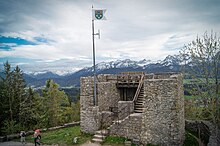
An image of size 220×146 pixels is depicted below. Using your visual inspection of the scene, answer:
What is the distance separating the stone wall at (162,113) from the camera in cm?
1230

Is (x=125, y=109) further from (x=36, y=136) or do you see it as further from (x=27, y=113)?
(x=27, y=113)

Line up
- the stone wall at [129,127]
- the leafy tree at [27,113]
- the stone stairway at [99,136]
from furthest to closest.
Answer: the leafy tree at [27,113]
the stone stairway at [99,136]
the stone wall at [129,127]

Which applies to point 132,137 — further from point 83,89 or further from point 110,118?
point 83,89

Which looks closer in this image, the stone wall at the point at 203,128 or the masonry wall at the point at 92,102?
the stone wall at the point at 203,128

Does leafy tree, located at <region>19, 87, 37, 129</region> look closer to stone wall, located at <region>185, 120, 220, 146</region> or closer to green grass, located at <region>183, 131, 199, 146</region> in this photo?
green grass, located at <region>183, 131, 199, 146</region>

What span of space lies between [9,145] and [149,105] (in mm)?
10842

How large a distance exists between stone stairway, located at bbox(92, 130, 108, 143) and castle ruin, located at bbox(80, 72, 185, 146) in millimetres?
431

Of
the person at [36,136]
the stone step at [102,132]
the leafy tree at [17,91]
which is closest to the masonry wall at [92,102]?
the stone step at [102,132]

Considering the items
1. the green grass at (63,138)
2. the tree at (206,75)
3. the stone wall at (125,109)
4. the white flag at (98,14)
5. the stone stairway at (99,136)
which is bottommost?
the green grass at (63,138)

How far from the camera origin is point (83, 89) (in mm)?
16281

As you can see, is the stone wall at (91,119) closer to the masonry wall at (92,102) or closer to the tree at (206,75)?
the masonry wall at (92,102)

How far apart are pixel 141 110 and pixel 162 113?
251 centimetres

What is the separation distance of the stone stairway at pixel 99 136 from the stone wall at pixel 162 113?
293 cm

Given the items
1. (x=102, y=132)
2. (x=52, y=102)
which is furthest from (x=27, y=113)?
Answer: (x=102, y=132)
